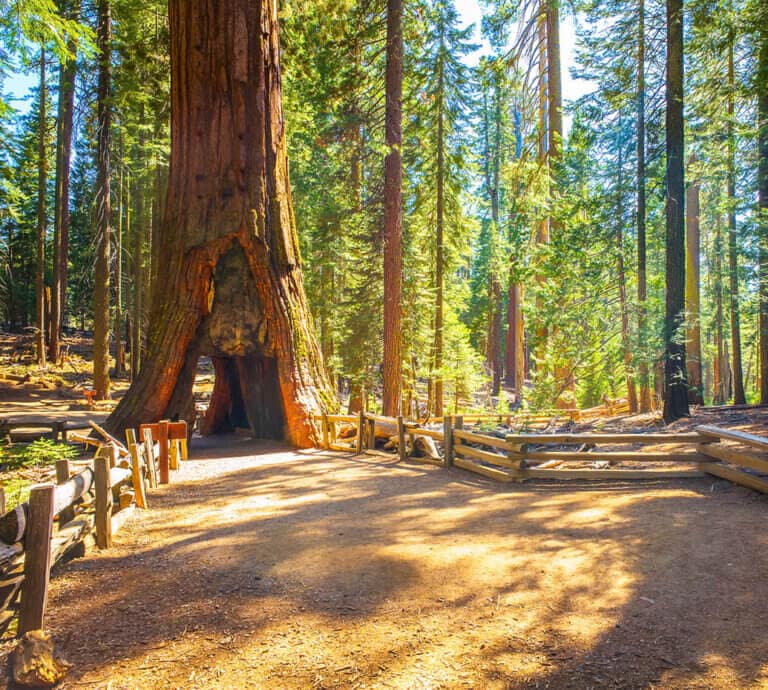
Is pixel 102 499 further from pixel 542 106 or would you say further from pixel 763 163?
pixel 542 106

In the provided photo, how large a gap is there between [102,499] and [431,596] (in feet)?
11.3

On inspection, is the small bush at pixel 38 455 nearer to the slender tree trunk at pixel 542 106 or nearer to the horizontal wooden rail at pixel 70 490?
the horizontal wooden rail at pixel 70 490

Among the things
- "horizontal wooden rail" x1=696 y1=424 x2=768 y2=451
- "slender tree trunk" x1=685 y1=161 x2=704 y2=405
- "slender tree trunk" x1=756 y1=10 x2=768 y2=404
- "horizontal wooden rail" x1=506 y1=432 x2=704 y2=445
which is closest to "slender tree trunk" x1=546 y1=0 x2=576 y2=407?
"slender tree trunk" x1=685 y1=161 x2=704 y2=405

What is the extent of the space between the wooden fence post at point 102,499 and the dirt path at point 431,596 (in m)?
0.20

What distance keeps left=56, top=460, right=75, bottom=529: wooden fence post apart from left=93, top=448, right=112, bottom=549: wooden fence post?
0.28 meters

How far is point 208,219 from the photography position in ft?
37.0

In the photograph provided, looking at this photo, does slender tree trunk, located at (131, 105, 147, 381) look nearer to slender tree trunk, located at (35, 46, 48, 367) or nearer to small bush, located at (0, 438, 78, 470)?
slender tree trunk, located at (35, 46, 48, 367)

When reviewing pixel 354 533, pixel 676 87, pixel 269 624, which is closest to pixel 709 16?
pixel 676 87

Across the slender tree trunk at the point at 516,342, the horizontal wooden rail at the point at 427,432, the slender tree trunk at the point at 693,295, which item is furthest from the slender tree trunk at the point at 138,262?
the slender tree trunk at the point at 693,295

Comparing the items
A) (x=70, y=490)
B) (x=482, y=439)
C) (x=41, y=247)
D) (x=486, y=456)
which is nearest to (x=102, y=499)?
(x=70, y=490)

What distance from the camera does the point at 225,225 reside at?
1121 centimetres

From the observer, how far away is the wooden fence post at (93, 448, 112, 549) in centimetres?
496

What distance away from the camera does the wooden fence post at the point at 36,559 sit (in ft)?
10.7

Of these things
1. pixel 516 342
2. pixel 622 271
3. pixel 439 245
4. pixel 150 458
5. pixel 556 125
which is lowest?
pixel 150 458
